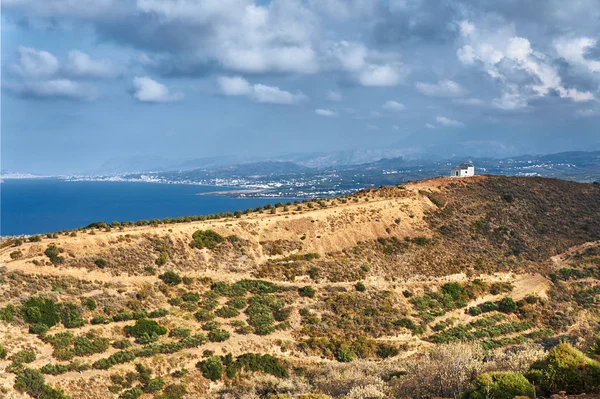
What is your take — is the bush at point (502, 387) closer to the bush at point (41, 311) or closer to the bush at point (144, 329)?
the bush at point (144, 329)

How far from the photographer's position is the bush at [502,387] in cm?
1562

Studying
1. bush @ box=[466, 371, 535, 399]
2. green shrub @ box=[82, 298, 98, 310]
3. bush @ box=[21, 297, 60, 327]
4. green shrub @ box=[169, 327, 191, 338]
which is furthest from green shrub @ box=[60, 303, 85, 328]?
bush @ box=[466, 371, 535, 399]

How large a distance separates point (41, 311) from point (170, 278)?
10696 millimetres

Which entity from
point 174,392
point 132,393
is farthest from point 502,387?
point 132,393

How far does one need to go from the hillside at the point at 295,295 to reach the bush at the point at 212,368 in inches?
4.5

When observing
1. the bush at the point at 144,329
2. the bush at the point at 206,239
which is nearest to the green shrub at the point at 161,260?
the bush at the point at 206,239

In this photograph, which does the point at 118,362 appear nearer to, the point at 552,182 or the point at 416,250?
the point at 416,250

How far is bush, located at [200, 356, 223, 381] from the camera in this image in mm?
30906

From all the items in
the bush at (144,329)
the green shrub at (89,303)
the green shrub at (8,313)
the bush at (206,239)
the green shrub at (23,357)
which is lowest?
the bush at (144,329)

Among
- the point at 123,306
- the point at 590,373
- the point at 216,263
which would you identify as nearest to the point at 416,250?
the point at 216,263

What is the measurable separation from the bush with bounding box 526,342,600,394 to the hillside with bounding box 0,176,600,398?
3448 mm

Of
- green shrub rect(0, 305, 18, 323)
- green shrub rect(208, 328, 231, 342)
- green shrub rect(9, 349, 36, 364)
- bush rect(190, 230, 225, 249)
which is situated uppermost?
bush rect(190, 230, 225, 249)

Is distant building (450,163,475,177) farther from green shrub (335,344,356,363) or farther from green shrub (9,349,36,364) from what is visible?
green shrub (9,349,36,364)

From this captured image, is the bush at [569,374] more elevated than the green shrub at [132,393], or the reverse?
the bush at [569,374]
